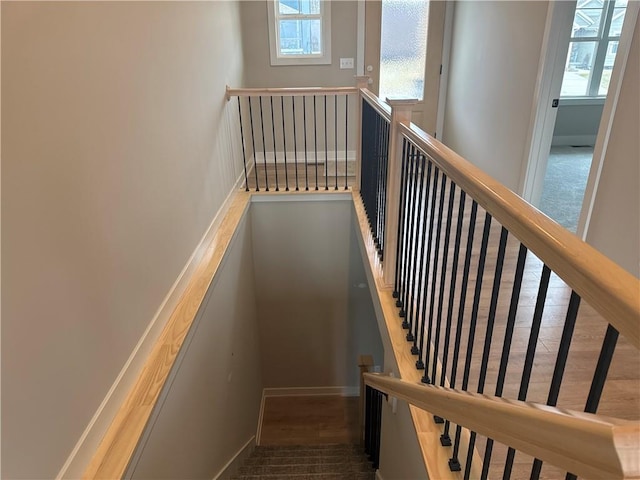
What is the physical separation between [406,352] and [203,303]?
3.99 feet

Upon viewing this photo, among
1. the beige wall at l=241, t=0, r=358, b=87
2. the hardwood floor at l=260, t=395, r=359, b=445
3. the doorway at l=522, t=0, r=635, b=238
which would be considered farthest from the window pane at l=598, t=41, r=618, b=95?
the hardwood floor at l=260, t=395, r=359, b=445

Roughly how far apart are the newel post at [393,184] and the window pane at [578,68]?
472 centimetres

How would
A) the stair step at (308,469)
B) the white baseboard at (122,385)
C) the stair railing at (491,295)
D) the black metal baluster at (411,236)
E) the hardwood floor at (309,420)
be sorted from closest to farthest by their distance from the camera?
1. the stair railing at (491,295)
2. the white baseboard at (122,385)
3. the black metal baluster at (411,236)
4. the stair step at (308,469)
5. the hardwood floor at (309,420)

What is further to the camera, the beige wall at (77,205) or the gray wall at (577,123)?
the gray wall at (577,123)

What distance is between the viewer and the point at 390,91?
538cm

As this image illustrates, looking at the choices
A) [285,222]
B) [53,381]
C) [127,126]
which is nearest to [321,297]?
[285,222]

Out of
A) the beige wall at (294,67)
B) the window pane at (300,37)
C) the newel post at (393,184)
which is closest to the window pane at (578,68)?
the beige wall at (294,67)

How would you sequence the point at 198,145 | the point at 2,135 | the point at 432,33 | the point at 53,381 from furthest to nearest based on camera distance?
1. the point at 432,33
2. the point at 198,145
3. the point at 53,381
4. the point at 2,135

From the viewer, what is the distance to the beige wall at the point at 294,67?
4.91 metres

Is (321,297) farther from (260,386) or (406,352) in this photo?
(406,352)

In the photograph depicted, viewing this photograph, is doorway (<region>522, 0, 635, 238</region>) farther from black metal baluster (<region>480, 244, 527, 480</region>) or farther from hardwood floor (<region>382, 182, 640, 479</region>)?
black metal baluster (<region>480, 244, 527, 480</region>)

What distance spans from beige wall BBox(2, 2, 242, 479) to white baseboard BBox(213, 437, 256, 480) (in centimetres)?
157

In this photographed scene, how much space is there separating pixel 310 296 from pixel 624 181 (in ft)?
10.2

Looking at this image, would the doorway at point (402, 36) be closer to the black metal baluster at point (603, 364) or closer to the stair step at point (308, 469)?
the stair step at point (308, 469)
